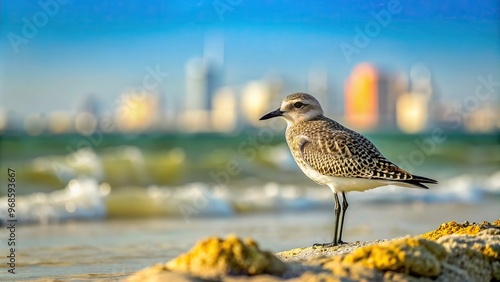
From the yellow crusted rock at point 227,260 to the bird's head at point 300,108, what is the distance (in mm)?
3008

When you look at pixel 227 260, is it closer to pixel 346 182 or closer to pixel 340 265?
pixel 340 265

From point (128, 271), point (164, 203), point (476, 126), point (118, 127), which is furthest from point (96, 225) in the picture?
point (476, 126)

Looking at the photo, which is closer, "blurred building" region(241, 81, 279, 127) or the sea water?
the sea water

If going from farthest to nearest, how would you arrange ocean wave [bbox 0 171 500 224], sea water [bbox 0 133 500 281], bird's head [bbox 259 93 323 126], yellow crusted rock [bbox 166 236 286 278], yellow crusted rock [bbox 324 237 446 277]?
ocean wave [bbox 0 171 500 224], sea water [bbox 0 133 500 281], bird's head [bbox 259 93 323 126], yellow crusted rock [bbox 324 237 446 277], yellow crusted rock [bbox 166 236 286 278]

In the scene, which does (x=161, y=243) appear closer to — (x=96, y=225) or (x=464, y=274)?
(x=96, y=225)

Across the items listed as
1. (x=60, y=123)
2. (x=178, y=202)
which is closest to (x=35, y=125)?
(x=60, y=123)

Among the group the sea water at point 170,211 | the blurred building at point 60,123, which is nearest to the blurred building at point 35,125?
the blurred building at point 60,123

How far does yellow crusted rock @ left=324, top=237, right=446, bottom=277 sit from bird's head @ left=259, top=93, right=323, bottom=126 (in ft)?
9.16

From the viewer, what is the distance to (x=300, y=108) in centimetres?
719

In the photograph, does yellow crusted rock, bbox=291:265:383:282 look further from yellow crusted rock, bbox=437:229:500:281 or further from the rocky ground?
yellow crusted rock, bbox=437:229:500:281

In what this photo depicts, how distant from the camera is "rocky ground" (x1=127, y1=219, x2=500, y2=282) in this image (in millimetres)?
4152

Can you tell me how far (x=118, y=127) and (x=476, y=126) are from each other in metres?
27.3

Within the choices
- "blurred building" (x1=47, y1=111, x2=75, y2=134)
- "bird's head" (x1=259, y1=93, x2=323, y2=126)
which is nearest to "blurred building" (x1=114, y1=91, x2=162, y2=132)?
"blurred building" (x1=47, y1=111, x2=75, y2=134)

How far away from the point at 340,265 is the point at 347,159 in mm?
2251
